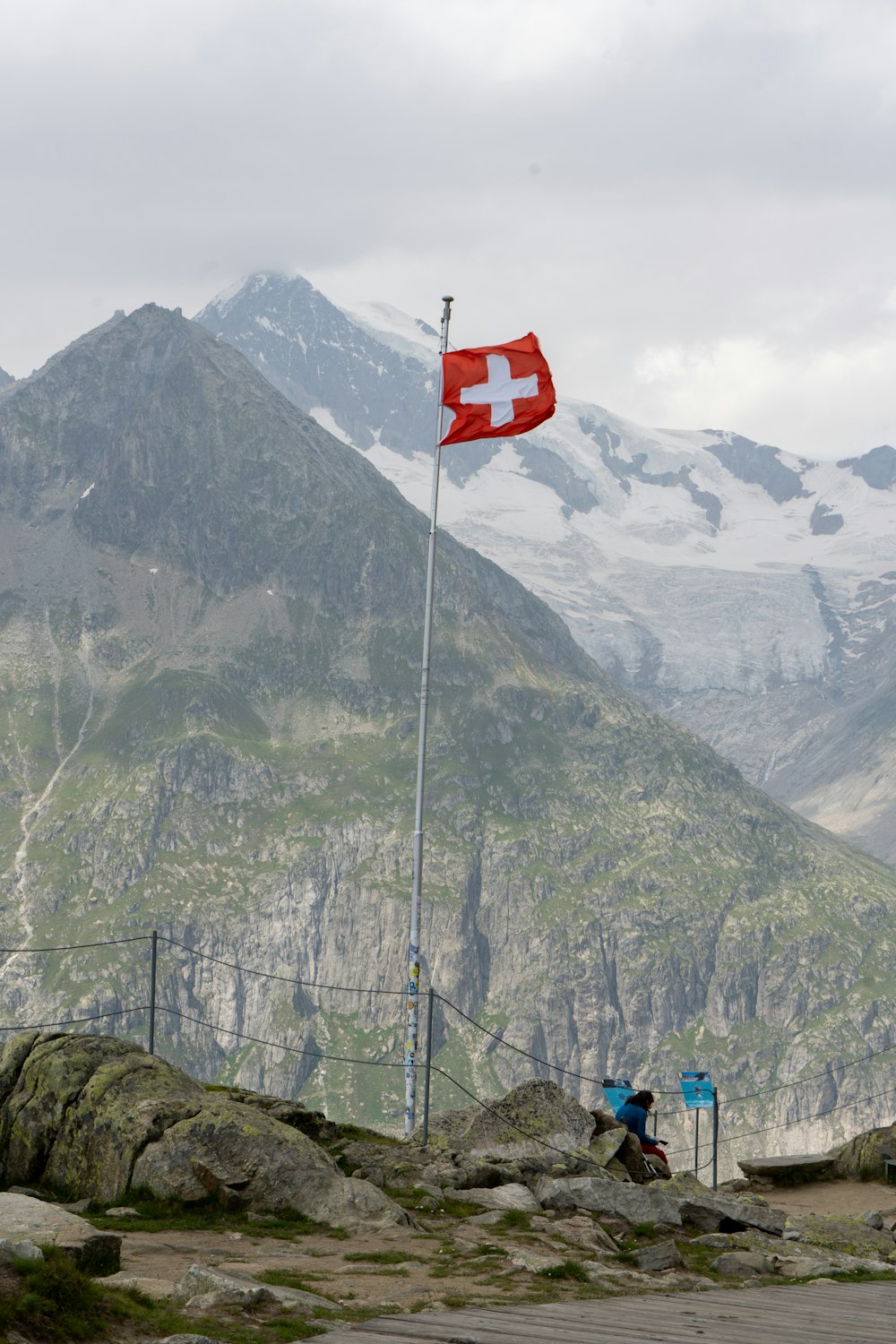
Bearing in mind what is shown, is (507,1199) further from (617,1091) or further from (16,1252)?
(617,1091)

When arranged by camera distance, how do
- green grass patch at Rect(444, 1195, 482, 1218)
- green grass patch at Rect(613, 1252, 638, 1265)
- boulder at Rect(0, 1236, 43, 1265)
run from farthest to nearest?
1. green grass patch at Rect(444, 1195, 482, 1218)
2. green grass patch at Rect(613, 1252, 638, 1265)
3. boulder at Rect(0, 1236, 43, 1265)

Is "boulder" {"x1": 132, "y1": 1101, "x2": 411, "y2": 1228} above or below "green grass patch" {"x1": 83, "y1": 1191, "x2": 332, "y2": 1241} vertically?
above

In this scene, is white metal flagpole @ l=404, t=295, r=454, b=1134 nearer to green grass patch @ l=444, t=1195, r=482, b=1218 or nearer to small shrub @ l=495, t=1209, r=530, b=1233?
green grass patch @ l=444, t=1195, r=482, b=1218

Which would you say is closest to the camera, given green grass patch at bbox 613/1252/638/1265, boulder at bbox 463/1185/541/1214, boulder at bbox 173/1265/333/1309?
boulder at bbox 173/1265/333/1309

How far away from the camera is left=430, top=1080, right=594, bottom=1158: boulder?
36.7 metres

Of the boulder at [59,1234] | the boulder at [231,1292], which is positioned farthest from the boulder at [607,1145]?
the boulder at [231,1292]

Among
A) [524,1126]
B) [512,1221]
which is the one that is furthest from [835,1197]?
[512,1221]

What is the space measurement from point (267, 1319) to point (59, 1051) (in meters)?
14.5

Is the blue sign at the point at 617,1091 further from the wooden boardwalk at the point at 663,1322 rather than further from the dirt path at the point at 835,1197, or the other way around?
the wooden boardwalk at the point at 663,1322

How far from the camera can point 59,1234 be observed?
1997cm

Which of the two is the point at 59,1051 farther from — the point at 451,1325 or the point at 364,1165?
the point at 451,1325

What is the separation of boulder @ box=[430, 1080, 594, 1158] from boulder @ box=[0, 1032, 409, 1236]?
962 cm

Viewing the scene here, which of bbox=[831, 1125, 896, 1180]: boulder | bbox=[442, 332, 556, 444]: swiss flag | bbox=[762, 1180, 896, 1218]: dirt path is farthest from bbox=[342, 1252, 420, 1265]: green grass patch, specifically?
bbox=[442, 332, 556, 444]: swiss flag

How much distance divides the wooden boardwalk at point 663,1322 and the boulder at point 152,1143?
28.5 ft
